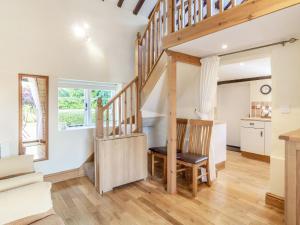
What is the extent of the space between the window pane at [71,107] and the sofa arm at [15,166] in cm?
138

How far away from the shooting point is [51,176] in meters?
3.18

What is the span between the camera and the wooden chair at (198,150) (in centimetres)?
272

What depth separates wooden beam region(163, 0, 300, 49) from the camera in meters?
1.60

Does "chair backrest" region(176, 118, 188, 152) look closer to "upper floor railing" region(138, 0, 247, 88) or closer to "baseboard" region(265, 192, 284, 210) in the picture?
"upper floor railing" region(138, 0, 247, 88)

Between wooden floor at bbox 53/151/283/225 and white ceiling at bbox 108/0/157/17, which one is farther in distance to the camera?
white ceiling at bbox 108/0/157/17

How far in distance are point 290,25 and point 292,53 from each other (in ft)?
1.68

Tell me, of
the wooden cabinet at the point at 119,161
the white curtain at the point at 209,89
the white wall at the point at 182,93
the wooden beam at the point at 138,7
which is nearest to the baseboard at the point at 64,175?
the wooden cabinet at the point at 119,161

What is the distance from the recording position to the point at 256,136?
14.2 ft

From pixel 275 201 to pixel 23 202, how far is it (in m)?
2.71

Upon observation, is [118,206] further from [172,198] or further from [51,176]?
[51,176]

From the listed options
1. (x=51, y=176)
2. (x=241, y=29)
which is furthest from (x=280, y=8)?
(x=51, y=176)

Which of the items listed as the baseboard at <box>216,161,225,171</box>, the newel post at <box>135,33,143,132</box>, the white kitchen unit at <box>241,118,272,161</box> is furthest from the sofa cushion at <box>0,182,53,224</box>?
the white kitchen unit at <box>241,118,272,161</box>

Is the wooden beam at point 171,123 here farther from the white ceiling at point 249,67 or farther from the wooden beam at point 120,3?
the wooden beam at point 120,3

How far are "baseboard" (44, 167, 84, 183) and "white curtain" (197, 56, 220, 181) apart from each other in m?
2.29
